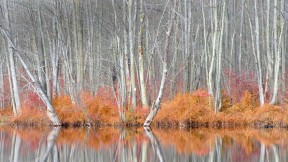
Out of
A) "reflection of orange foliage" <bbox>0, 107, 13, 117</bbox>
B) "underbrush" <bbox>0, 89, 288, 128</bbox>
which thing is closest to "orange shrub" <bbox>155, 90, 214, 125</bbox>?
"underbrush" <bbox>0, 89, 288, 128</bbox>

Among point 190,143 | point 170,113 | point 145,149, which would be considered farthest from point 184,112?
point 145,149

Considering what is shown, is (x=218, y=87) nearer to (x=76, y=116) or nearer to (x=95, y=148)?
(x=76, y=116)

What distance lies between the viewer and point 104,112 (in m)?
22.4

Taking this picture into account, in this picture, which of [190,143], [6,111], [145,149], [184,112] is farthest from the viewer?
[6,111]

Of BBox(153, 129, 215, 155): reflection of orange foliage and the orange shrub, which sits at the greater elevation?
the orange shrub

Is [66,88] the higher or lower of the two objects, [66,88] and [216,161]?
the higher

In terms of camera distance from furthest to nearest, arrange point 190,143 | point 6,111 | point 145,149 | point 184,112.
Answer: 1. point 6,111
2. point 184,112
3. point 190,143
4. point 145,149

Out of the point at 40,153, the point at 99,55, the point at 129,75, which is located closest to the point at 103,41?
the point at 99,55

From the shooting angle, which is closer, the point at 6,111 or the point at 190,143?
the point at 190,143

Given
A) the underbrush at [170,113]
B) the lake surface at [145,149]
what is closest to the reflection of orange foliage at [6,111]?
the underbrush at [170,113]

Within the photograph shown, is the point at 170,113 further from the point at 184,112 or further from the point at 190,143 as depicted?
the point at 190,143

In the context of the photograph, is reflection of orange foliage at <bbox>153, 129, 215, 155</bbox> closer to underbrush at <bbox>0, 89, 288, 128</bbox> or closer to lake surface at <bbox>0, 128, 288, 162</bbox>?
lake surface at <bbox>0, 128, 288, 162</bbox>

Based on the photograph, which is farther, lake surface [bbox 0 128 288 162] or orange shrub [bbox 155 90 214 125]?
orange shrub [bbox 155 90 214 125]

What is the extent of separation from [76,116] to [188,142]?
8840 mm
